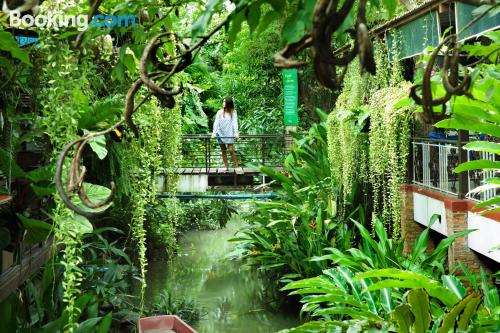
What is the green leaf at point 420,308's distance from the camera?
10.4ft

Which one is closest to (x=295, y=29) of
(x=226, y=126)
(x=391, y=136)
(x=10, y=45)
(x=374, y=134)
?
(x=10, y=45)

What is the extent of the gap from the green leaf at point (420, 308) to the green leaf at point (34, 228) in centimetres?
200

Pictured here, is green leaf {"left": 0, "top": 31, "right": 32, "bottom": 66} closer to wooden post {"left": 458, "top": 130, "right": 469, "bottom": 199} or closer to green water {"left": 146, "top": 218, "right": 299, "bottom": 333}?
wooden post {"left": 458, "top": 130, "right": 469, "bottom": 199}

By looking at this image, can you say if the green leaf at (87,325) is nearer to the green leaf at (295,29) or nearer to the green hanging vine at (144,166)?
the green hanging vine at (144,166)

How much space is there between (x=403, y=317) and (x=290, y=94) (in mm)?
6344

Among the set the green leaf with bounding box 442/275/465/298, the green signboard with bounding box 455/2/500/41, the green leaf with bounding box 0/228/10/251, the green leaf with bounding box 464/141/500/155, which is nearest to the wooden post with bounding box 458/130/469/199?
the green signboard with bounding box 455/2/500/41

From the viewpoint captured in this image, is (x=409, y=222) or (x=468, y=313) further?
(x=409, y=222)

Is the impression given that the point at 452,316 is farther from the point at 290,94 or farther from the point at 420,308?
the point at 290,94

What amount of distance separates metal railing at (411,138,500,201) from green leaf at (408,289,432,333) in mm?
2835

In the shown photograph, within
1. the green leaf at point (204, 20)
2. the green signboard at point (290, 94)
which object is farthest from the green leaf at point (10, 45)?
the green signboard at point (290, 94)

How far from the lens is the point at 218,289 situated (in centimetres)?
963

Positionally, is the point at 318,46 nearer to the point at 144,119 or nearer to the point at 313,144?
the point at 144,119

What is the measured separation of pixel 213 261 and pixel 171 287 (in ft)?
6.62

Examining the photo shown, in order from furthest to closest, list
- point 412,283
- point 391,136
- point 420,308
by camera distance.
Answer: point 391,136
point 412,283
point 420,308
